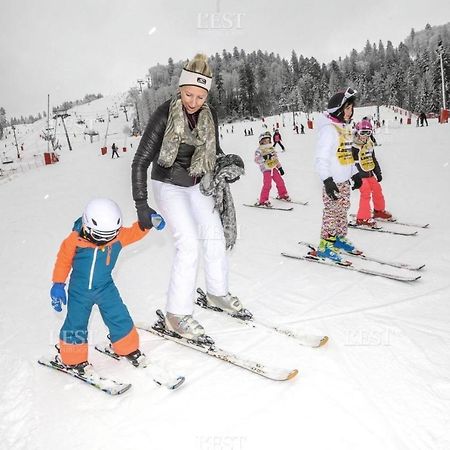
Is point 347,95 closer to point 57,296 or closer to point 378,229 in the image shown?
point 378,229

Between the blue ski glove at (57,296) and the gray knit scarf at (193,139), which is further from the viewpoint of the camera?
the gray knit scarf at (193,139)

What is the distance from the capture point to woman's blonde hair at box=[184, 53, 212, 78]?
348cm

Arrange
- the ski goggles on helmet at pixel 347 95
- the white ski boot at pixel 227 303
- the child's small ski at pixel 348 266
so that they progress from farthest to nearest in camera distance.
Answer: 1. the ski goggles on helmet at pixel 347 95
2. the child's small ski at pixel 348 266
3. the white ski boot at pixel 227 303

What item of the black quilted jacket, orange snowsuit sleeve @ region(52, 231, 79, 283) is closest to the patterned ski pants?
the black quilted jacket

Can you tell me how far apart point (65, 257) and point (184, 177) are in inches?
46.9

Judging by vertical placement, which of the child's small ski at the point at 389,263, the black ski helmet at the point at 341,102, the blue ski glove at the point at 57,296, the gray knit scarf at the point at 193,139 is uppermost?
the black ski helmet at the point at 341,102

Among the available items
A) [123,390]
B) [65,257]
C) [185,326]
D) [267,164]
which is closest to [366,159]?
[267,164]

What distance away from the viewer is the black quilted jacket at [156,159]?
350 centimetres

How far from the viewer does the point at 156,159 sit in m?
3.65

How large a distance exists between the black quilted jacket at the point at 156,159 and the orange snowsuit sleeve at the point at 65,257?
622mm

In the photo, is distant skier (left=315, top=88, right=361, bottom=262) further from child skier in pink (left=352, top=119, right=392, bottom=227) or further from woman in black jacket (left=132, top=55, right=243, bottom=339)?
woman in black jacket (left=132, top=55, right=243, bottom=339)

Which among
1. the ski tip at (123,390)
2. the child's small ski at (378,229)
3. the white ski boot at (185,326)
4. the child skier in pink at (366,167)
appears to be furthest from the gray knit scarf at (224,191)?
the child's small ski at (378,229)

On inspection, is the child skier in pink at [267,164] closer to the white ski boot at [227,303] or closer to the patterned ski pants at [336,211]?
the patterned ski pants at [336,211]

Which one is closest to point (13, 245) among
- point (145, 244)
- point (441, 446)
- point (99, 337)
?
point (145, 244)
